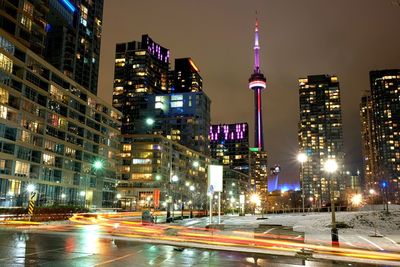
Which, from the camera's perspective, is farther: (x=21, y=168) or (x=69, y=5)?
(x=69, y=5)

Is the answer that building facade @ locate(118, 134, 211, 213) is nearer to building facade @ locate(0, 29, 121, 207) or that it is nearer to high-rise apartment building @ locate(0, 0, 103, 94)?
building facade @ locate(0, 29, 121, 207)

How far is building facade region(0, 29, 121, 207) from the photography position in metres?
75.1

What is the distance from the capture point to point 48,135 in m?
88.9

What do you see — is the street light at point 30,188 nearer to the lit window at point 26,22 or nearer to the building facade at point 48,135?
the building facade at point 48,135

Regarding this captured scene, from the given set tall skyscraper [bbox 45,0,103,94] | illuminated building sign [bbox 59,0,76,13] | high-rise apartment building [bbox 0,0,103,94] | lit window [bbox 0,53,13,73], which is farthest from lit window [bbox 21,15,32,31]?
illuminated building sign [bbox 59,0,76,13]

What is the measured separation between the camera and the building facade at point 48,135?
7506 cm

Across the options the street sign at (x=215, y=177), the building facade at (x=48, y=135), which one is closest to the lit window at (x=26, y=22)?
the building facade at (x=48, y=135)

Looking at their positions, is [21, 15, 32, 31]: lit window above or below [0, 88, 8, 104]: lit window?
above

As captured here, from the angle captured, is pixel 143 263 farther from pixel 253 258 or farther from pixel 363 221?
pixel 363 221

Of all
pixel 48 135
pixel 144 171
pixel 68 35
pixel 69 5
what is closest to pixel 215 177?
pixel 48 135

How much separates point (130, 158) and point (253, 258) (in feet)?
445

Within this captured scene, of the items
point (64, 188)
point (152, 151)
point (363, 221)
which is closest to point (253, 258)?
point (363, 221)

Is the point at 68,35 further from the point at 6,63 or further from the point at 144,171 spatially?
the point at 6,63

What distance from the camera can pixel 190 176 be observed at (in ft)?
589
